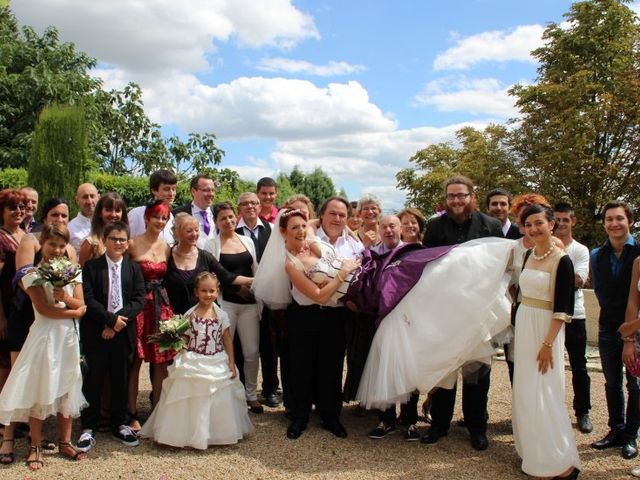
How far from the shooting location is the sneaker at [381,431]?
5445 mm

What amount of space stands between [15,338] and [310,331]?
252 centimetres

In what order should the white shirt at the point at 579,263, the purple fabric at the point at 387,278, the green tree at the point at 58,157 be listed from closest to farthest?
1. the purple fabric at the point at 387,278
2. the white shirt at the point at 579,263
3. the green tree at the point at 58,157

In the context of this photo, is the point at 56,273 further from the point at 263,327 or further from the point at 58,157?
the point at 58,157

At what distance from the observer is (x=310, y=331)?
17.7ft

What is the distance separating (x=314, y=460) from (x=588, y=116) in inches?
573

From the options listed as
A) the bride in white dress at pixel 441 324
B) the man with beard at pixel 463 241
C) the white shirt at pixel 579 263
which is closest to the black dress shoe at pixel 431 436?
the man with beard at pixel 463 241

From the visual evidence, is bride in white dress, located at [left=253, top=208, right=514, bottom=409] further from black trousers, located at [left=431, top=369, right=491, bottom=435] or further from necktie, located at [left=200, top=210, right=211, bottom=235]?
necktie, located at [left=200, top=210, right=211, bottom=235]

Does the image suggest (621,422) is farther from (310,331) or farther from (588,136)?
(588,136)

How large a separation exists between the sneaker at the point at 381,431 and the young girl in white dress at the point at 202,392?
1148mm

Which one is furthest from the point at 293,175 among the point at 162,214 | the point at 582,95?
the point at 162,214

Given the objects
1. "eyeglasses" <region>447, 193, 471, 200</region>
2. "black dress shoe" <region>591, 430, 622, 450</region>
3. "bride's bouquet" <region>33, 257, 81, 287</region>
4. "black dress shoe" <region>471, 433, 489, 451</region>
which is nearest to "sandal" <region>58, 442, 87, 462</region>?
"bride's bouquet" <region>33, 257, 81, 287</region>

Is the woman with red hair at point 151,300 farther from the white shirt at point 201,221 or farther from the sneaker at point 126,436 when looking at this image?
the white shirt at point 201,221

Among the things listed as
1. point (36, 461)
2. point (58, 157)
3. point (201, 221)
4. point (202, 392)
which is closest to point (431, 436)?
point (202, 392)

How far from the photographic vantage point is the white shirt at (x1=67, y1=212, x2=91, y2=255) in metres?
6.00
